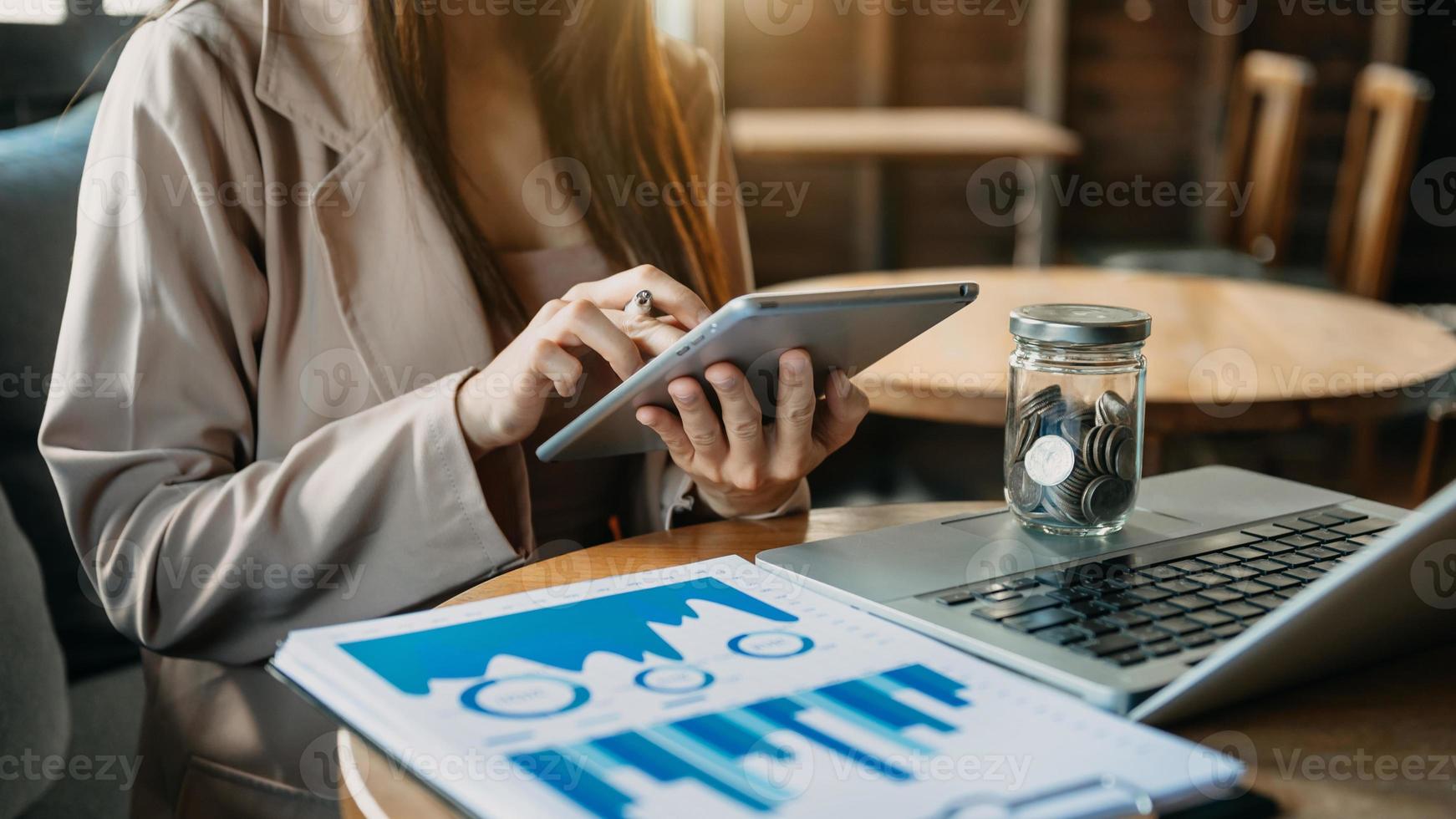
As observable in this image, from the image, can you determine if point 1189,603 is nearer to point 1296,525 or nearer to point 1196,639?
point 1196,639

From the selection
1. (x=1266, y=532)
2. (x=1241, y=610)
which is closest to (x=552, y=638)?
(x=1241, y=610)

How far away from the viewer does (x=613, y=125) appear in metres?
1.22

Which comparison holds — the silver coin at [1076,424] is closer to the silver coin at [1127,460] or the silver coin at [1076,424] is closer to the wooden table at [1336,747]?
the silver coin at [1127,460]

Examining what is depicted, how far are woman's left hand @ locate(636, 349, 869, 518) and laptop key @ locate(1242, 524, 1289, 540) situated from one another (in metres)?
0.26

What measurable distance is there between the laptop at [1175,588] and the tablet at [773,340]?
11 cm

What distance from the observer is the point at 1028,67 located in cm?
420

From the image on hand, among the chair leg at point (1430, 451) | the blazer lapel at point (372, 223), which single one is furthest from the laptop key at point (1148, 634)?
the chair leg at point (1430, 451)

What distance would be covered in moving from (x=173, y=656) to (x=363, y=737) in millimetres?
506

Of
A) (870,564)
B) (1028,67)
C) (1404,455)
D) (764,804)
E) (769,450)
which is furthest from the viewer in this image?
(1028,67)

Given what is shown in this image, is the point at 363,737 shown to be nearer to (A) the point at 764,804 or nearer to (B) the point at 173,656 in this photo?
(A) the point at 764,804

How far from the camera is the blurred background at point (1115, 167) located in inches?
109

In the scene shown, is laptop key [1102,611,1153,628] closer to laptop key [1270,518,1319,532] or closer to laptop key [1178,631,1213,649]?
laptop key [1178,631,1213,649]

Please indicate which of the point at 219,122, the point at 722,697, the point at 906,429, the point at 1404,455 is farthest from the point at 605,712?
the point at 1404,455

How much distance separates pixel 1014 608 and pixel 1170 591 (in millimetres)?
84
